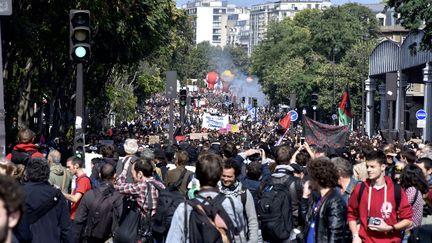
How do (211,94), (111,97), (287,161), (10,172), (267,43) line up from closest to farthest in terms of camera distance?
(10,172) < (287,161) < (111,97) < (267,43) < (211,94)

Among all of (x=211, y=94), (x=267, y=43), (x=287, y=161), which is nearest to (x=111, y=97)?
(x=287, y=161)

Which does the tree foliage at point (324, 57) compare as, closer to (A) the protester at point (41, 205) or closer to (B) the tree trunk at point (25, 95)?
(B) the tree trunk at point (25, 95)

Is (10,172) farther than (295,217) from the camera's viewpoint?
No

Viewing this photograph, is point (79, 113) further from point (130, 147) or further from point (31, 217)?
point (31, 217)

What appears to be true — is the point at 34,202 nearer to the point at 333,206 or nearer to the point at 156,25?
the point at 333,206

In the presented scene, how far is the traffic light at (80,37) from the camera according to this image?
15234mm

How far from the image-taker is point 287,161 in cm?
1321

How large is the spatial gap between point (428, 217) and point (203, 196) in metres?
3.64

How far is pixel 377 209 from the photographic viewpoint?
10.2 meters

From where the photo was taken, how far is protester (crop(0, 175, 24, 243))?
538 cm

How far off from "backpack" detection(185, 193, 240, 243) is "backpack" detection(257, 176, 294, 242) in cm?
363

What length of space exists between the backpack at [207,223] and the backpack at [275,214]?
3628mm

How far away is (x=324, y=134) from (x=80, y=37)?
1949 centimetres

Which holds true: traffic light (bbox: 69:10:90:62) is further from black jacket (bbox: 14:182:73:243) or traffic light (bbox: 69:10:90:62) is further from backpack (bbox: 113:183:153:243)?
black jacket (bbox: 14:182:73:243)
